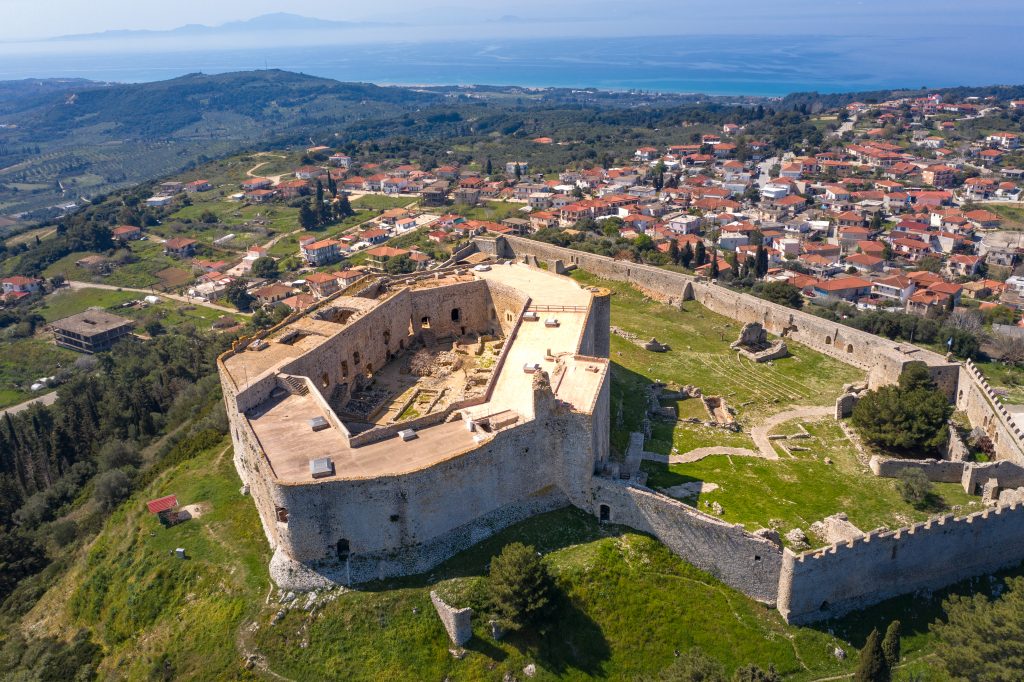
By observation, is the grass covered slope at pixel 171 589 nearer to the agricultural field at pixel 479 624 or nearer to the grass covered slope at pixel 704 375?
the agricultural field at pixel 479 624

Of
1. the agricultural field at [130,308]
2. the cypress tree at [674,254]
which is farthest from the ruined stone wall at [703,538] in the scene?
the agricultural field at [130,308]

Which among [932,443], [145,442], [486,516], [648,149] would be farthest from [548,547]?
[648,149]

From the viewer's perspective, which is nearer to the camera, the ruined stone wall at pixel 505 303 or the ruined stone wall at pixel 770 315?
the ruined stone wall at pixel 770 315

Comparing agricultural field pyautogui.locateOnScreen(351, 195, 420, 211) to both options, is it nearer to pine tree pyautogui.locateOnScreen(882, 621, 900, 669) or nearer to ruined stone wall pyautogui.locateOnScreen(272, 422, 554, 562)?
ruined stone wall pyautogui.locateOnScreen(272, 422, 554, 562)

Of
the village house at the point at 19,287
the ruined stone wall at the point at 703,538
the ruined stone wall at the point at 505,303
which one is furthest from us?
the village house at the point at 19,287

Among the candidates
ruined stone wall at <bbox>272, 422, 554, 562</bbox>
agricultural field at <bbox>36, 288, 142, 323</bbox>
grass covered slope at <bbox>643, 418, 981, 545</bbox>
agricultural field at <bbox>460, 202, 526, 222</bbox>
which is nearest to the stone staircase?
ruined stone wall at <bbox>272, 422, 554, 562</bbox>

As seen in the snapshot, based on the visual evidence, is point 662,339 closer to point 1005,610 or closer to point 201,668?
point 1005,610
